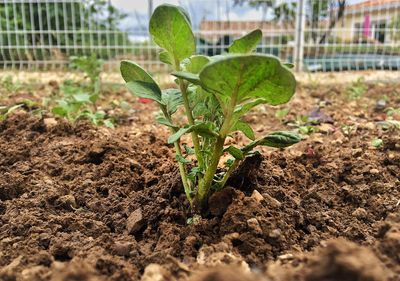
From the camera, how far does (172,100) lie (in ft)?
4.00

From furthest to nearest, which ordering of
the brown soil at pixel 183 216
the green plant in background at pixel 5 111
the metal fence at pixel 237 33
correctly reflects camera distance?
the metal fence at pixel 237 33, the green plant in background at pixel 5 111, the brown soil at pixel 183 216

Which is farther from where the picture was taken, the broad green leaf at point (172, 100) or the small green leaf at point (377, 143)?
the small green leaf at point (377, 143)

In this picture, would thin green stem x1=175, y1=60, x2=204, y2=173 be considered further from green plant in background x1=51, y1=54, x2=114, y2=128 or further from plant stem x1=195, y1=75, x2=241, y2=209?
green plant in background x1=51, y1=54, x2=114, y2=128

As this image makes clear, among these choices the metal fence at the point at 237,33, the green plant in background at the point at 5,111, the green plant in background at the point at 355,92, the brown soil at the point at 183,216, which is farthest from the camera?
the metal fence at the point at 237,33

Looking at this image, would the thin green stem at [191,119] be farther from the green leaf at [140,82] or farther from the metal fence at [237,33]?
the metal fence at [237,33]

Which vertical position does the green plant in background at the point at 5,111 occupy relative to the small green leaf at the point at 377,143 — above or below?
above

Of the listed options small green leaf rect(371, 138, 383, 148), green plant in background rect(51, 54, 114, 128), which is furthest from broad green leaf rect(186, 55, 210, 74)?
green plant in background rect(51, 54, 114, 128)

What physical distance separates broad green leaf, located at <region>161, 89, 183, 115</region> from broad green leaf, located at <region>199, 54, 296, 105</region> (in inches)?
9.5

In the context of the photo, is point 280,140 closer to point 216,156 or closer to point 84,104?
point 216,156

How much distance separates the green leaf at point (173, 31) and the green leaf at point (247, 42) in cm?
11

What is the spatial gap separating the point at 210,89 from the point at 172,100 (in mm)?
277

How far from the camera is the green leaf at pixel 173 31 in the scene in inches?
41.3

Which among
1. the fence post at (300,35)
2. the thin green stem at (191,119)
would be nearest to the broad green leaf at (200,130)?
the thin green stem at (191,119)

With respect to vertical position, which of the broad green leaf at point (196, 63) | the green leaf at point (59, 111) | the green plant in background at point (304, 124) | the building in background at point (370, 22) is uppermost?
the building in background at point (370, 22)
